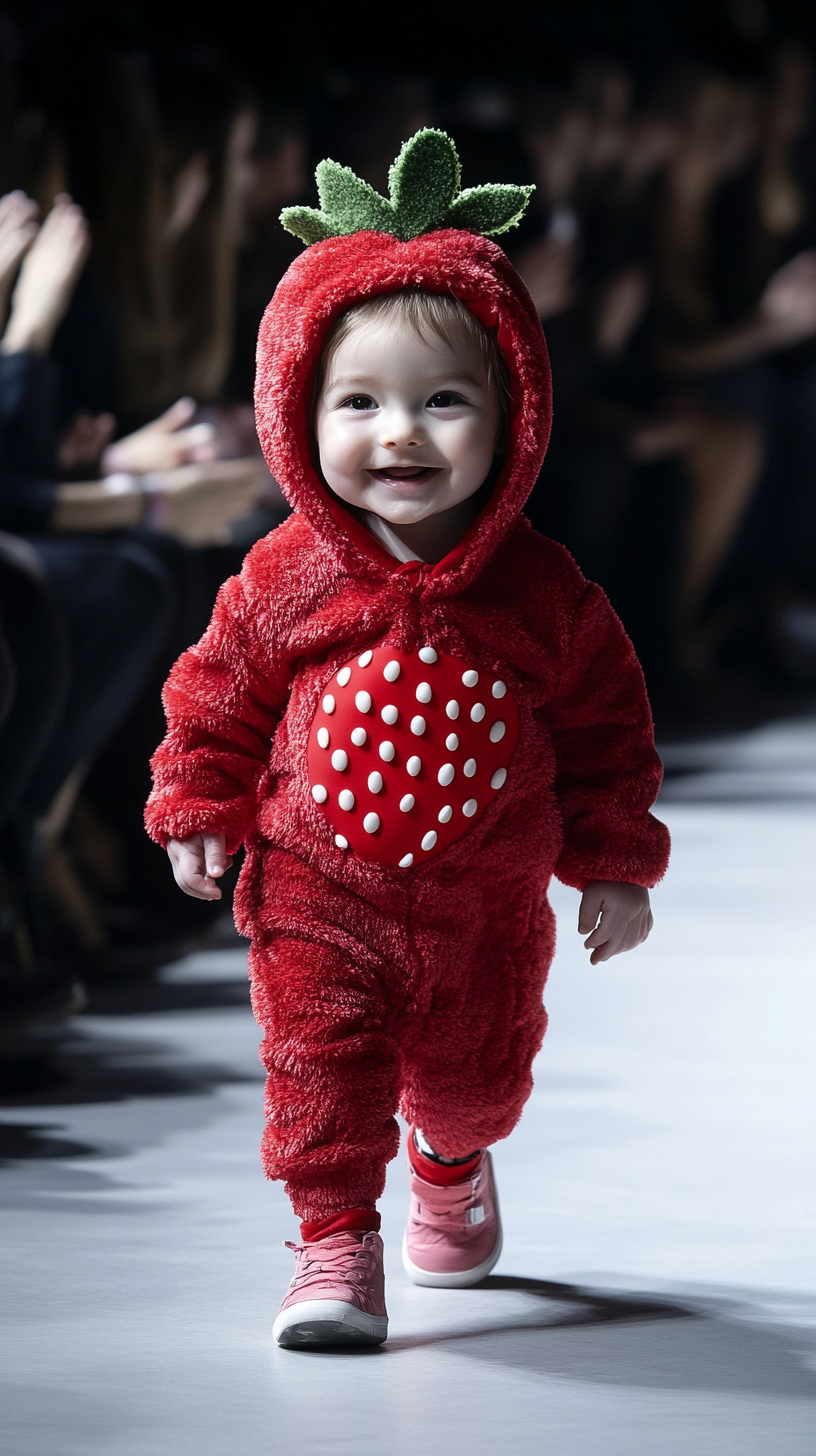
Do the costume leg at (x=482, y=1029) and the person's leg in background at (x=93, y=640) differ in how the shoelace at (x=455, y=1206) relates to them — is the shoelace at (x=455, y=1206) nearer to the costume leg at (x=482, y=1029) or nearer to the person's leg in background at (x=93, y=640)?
the costume leg at (x=482, y=1029)

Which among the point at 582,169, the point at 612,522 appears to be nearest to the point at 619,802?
the point at 612,522

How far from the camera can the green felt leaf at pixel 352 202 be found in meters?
1.43

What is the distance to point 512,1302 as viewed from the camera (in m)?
1.49

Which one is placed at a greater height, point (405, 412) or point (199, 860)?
point (405, 412)

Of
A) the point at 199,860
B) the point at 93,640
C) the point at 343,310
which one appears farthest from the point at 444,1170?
the point at 93,640

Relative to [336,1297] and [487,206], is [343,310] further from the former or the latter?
[336,1297]

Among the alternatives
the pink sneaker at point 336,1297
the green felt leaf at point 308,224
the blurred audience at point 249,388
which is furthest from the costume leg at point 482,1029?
the blurred audience at point 249,388

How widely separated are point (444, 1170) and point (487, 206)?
65 centimetres

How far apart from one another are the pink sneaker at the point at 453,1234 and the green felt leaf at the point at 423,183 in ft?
2.08

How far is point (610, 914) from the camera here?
1.45 m

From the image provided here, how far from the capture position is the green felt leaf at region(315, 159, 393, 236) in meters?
1.43

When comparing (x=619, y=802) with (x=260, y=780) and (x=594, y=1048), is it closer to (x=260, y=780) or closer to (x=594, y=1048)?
(x=260, y=780)

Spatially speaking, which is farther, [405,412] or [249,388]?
[249,388]

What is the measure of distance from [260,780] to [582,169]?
3.96 meters
